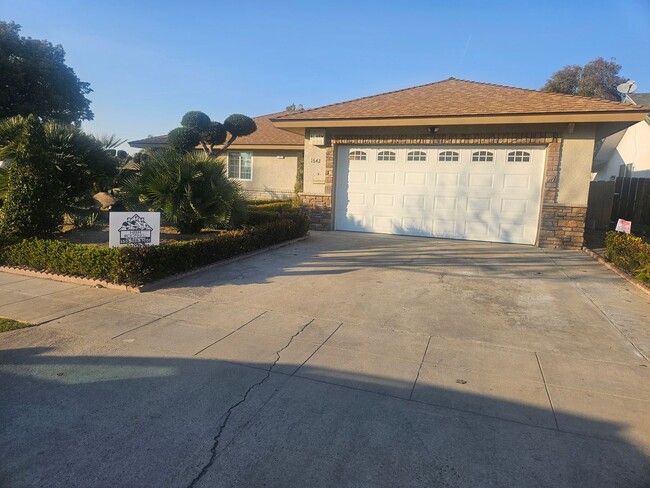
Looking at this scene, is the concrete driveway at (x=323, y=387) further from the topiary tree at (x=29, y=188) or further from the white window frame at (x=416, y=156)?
the white window frame at (x=416, y=156)

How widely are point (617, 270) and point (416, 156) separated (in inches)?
232

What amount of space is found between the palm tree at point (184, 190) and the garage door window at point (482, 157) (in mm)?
6551

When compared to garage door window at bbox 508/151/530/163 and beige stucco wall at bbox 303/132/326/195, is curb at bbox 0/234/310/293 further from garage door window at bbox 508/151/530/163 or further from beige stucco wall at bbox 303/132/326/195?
garage door window at bbox 508/151/530/163

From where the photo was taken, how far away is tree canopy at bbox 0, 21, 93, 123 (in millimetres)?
21891

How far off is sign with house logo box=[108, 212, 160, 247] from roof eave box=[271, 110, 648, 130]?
22.7 ft

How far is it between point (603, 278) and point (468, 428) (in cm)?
640

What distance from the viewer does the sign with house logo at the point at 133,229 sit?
22.5 ft

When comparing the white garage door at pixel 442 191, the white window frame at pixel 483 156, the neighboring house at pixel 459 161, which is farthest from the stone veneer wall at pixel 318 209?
the white window frame at pixel 483 156

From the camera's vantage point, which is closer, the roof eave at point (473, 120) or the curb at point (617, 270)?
the curb at point (617, 270)

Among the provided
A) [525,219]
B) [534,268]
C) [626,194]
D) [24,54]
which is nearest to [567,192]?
[525,219]

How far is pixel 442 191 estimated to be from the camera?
12.3 m

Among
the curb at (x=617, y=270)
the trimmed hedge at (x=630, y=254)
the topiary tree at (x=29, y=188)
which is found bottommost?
the curb at (x=617, y=270)

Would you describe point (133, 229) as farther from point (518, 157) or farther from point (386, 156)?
point (518, 157)

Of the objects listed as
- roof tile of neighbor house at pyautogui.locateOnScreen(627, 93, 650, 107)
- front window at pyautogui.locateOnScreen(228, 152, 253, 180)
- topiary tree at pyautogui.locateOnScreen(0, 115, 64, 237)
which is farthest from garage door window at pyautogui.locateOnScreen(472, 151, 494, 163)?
roof tile of neighbor house at pyautogui.locateOnScreen(627, 93, 650, 107)
